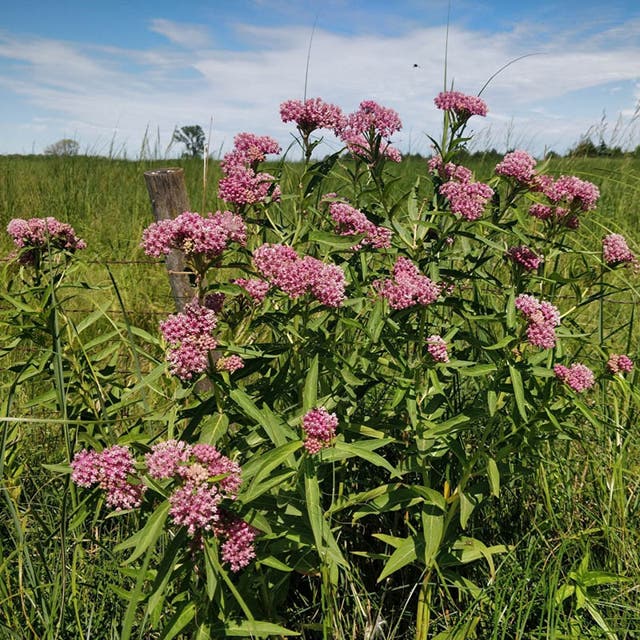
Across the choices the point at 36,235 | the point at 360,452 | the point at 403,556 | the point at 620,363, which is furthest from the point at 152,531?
the point at 620,363

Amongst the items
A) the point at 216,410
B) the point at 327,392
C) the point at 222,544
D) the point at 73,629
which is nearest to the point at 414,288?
the point at 327,392

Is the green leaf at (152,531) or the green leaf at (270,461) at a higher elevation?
the green leaf at (270,461)

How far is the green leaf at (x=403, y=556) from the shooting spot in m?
1.87

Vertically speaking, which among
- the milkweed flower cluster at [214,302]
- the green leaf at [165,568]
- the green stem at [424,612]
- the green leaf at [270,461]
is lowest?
the green stem at [424,612]

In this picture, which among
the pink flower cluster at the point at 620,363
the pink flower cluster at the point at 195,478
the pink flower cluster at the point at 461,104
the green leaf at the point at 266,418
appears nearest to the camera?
the pink flower cluster at the point at 195,478

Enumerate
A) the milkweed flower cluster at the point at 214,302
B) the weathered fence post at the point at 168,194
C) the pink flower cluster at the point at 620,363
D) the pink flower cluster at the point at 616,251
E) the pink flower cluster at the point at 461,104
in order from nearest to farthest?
the milkweed flower cluster at the point at 214,302 < the pink flower cluster at the point at 620,363 < the pink flower cluster at the point at 616,251 < the pink flower cluster at the point at 461,104 < the weathered fence post at the point at 168,194

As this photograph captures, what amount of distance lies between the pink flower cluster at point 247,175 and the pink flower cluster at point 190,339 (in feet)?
1.56

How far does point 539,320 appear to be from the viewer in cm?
174

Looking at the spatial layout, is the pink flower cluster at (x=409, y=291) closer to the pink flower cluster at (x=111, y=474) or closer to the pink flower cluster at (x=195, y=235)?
the pink flower cluster at (x=195, y=235)

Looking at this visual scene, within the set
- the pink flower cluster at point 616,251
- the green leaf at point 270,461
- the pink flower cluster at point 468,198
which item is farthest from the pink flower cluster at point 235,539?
the pink flower cluster at point 616,251

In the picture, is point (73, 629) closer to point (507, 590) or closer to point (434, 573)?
point (434, 573)

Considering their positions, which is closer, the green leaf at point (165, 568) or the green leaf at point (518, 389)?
the green leaf at point (165, 568)

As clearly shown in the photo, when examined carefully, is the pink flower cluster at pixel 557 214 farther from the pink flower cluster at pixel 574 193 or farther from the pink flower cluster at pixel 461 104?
the pink flower cluster at pixel 461 104

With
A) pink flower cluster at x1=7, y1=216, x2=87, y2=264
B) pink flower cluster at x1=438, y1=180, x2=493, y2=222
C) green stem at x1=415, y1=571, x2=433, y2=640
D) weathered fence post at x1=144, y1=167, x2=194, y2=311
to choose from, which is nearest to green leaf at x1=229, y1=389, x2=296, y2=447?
green stem at x1=415, y1=571, x2=433, y2=640
